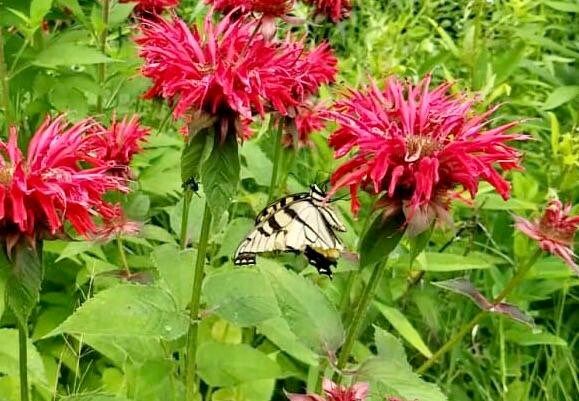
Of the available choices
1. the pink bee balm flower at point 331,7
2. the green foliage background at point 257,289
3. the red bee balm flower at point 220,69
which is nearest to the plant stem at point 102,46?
the green foliage background at point 257,289

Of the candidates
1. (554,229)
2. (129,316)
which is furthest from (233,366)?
(554,229)

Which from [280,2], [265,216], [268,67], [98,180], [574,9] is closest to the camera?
[98,180]

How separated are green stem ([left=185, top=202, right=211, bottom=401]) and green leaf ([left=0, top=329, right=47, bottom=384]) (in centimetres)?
20

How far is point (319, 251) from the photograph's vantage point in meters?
1.35

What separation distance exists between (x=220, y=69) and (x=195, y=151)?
4.3 inches

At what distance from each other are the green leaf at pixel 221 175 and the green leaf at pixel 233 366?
29 centimetres

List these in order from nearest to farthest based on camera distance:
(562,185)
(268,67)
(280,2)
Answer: (268,67) → (280,2) → (562,185)

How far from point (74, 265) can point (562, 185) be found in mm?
1130

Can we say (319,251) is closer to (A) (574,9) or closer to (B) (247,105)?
(B) (247,105)

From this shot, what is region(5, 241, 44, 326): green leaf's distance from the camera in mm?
941

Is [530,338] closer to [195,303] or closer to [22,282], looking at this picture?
[195,303]

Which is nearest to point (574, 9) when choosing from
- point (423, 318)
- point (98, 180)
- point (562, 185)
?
point (562, 185)

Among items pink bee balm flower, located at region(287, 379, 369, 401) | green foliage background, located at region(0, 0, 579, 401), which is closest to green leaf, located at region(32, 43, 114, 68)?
green foliage background, located at region(0, 0, 579, 401)

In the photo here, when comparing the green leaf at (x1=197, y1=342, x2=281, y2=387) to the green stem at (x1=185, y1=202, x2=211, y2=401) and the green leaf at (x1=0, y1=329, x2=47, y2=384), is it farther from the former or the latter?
the green leaf at (x1=0, y1=329, x2=47, y2=384)
